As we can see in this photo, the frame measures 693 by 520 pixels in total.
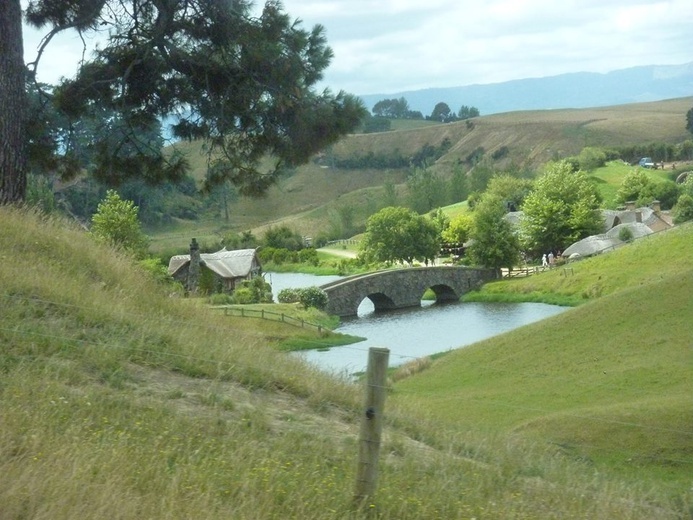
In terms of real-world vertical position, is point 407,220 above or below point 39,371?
above

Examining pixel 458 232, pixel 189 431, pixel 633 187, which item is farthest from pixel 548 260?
pixel 189 431

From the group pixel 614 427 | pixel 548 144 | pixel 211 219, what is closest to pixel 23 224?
pixel 614 427

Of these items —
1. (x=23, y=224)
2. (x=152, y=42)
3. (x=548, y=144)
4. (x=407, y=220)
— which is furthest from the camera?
(x=548, y=144)

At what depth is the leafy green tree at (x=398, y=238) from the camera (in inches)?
3433

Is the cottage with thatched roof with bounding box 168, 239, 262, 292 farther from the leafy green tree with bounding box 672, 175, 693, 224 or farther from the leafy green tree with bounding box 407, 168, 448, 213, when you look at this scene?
the leafy green tree with bounding box 407, 168, 448, 213

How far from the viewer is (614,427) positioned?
1756 centimetres

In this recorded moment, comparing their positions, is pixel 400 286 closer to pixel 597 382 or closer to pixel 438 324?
pixel 438 324

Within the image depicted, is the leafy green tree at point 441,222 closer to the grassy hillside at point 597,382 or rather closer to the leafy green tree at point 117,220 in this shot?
the leafy green tree at point 117,220

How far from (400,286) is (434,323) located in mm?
13680

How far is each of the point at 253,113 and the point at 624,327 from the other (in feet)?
71.3

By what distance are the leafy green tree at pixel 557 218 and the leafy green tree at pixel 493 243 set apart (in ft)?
11.2

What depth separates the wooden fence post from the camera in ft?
18.6

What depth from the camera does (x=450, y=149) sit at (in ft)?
624

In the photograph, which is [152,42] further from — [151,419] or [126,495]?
[126,495]
